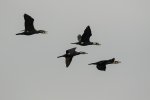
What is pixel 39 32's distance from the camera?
5056 centimetres

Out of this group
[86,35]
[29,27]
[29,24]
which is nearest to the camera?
[29,24]

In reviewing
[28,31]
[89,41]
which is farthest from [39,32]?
[89,41]

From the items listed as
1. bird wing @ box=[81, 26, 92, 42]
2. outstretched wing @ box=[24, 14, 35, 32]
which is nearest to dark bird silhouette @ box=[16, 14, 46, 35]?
outstretched wing @ box=[24, 14, 35, 32]

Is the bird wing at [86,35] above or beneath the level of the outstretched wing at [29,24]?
beneath

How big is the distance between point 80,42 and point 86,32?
1.86 m

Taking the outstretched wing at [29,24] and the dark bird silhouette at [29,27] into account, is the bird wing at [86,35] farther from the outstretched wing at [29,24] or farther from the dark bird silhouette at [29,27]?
the outstretched wing at [29,24]

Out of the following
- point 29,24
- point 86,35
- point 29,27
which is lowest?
point 86,35

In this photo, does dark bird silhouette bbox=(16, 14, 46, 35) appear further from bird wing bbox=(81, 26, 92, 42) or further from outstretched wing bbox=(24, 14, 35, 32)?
bird wing bbox=(81, 26, 92, 42)

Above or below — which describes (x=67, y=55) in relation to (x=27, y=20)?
below

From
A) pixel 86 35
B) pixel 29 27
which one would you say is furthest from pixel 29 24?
pixel 86 35

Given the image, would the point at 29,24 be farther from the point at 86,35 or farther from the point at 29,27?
the point at 86,35

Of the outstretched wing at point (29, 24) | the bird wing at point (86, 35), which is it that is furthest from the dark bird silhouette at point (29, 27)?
the bird wing at point (86, 35)

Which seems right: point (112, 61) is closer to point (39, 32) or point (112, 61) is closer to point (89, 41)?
point (89, 41)

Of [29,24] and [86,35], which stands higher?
[29,24]
